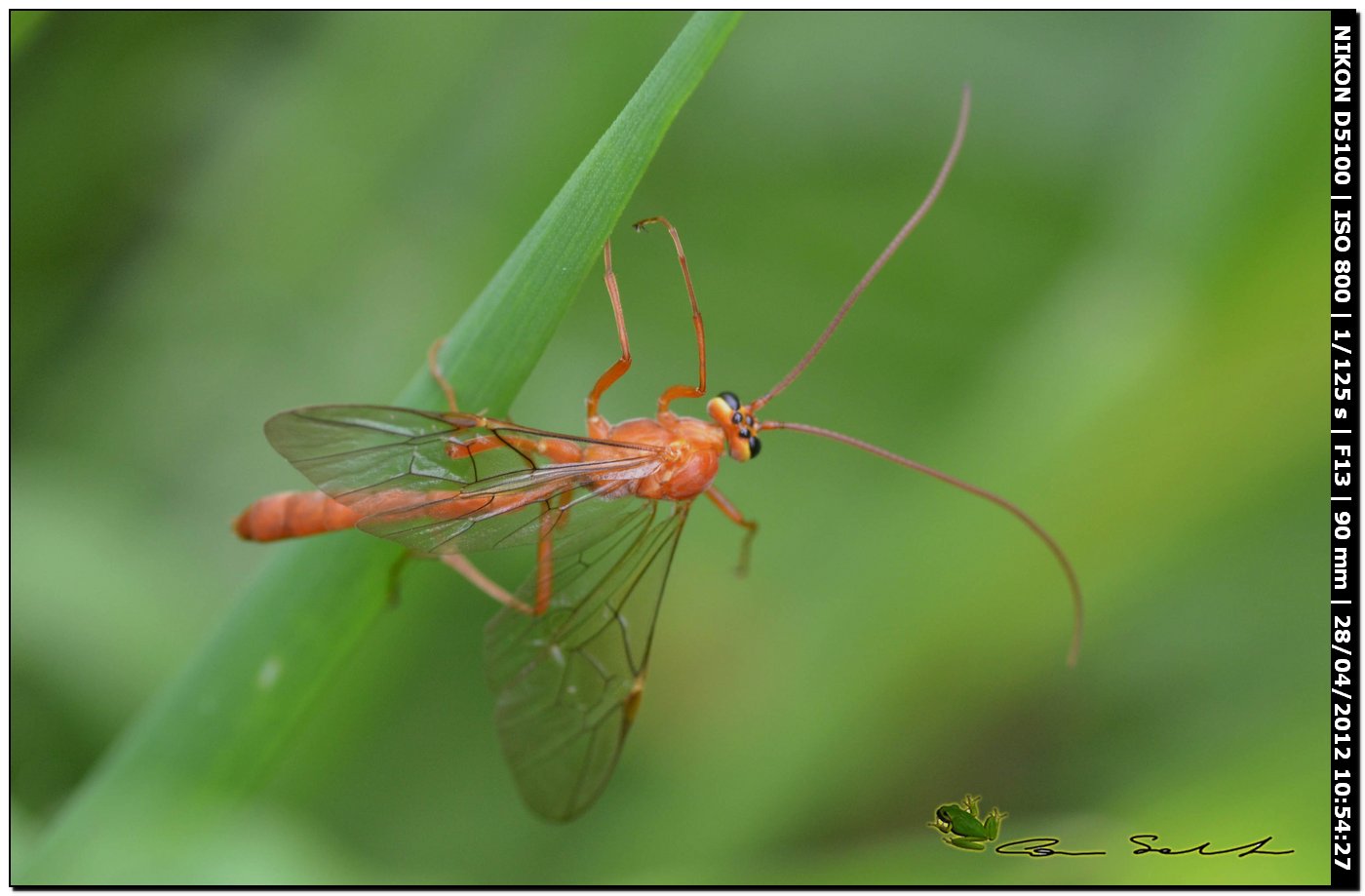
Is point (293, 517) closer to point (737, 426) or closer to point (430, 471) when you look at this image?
point (430, 471)

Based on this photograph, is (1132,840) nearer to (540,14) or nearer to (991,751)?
(991,751)

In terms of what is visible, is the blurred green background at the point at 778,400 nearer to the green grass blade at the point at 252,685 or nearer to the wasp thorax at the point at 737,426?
the green grass blade at the point at 252,685

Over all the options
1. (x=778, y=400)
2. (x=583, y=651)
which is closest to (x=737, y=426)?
(x=583, y=651)

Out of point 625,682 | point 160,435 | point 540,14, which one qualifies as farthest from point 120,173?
point 625,682

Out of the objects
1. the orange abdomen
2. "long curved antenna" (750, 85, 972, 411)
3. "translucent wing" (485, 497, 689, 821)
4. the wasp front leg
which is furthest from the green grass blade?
the wasp front leg

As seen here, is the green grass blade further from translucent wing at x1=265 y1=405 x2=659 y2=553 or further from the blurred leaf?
the blurred leaf
